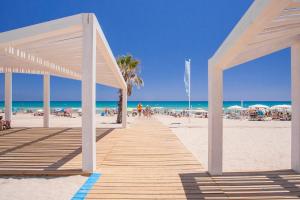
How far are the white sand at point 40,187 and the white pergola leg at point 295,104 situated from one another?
3941 millimetres

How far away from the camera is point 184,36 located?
71375mm

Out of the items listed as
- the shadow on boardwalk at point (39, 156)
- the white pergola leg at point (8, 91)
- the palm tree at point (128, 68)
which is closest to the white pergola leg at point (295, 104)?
the shadow on boardwalk at point (39, 156)

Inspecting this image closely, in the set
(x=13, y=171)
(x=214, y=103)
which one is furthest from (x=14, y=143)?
(x=214, y=103)

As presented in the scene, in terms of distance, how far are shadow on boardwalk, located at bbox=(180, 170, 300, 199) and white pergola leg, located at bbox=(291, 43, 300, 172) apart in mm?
322

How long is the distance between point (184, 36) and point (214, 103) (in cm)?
6804

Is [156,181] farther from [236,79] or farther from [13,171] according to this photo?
[236,79]

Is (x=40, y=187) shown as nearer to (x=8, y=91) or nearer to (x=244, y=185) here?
(x=244, y=185)

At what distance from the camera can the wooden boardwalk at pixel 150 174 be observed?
4.33 meters

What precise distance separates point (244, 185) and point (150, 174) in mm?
1691

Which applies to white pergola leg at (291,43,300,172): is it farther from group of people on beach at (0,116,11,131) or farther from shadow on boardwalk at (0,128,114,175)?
group of people on beach at (0,116,11,131)

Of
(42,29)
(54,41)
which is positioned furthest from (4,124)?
(42,29)

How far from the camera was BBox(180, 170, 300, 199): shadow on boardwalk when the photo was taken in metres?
4.24

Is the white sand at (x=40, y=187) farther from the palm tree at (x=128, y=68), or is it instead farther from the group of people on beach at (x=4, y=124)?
the palm tree at (x=128, y=68)

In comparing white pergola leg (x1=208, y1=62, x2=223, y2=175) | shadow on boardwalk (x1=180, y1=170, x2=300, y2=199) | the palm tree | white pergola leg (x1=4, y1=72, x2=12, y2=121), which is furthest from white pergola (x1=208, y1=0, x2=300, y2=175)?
the palm tree
